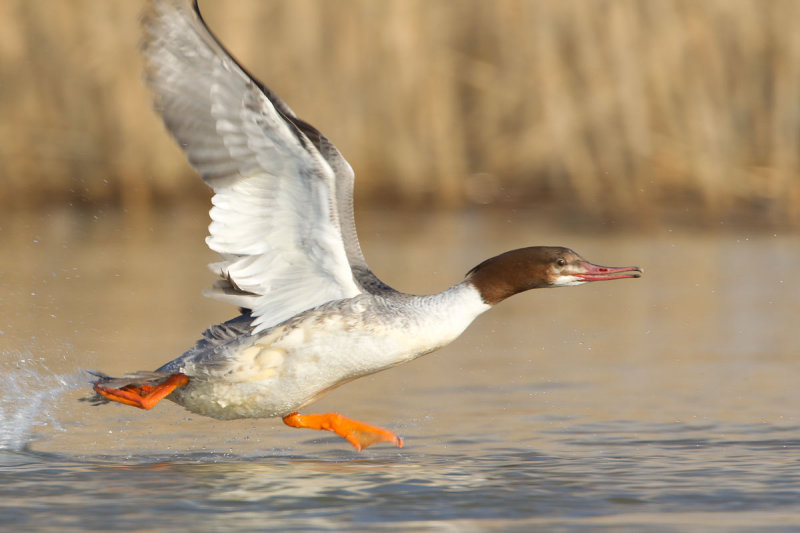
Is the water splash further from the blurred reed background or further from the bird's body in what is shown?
the blurred reed background

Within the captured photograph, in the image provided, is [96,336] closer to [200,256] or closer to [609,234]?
[200,256]

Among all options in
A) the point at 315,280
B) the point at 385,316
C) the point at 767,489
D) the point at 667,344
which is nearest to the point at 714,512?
the point at 767,489

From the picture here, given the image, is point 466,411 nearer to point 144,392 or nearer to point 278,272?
point 278,272

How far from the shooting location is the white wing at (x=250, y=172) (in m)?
5.33

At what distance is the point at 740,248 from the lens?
1085 centimetres

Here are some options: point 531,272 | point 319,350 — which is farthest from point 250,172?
point 531,272

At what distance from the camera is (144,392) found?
580 cm

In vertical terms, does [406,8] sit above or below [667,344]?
above

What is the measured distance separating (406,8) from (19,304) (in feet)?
13.8

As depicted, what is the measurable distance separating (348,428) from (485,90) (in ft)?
21.8

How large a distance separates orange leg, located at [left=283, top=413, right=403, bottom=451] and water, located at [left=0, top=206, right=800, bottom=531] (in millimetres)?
80

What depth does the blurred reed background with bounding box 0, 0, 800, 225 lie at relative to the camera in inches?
442

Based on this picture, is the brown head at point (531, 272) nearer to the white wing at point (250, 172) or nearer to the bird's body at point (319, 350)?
the bird's body at point (319, 350)

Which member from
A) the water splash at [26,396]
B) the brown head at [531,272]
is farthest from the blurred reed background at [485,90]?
the brown head at [531,272]
